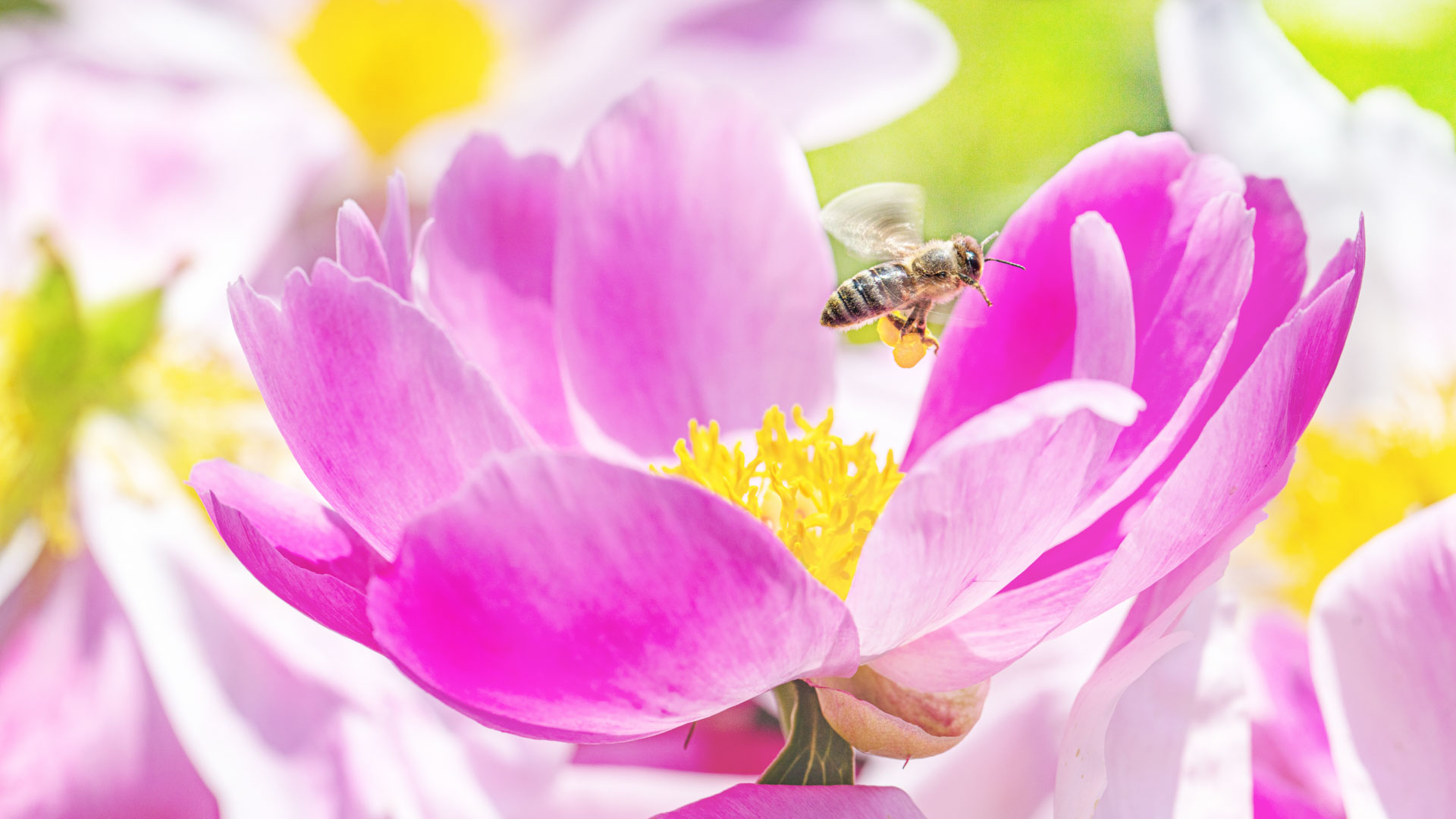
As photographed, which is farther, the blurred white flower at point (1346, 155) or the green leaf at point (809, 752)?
the blurred white flower at point (1346, 155)

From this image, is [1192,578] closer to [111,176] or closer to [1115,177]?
[1115,177]

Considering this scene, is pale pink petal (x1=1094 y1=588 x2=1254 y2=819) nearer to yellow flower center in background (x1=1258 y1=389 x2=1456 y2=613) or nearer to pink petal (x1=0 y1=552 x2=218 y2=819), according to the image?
yellow flower center in background (x1=1258 y1=389 x2=1456 y2=613)

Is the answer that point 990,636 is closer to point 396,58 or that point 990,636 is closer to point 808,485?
point 808,485

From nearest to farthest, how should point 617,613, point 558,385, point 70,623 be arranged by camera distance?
point 617,613
point 558,385
point 70,623

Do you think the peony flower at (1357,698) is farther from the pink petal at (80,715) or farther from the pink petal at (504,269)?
Answer: the pink petal at (80,715)

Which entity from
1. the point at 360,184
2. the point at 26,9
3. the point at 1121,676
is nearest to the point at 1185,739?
the point at 1121,676

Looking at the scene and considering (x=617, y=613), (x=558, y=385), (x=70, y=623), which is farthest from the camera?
(x=70, y=623)

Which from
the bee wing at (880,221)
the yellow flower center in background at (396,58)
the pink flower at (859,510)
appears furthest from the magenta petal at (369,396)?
the yellow flower center in background at (396,58)

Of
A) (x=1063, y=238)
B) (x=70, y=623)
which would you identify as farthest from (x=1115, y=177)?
(x=70, y=623)
